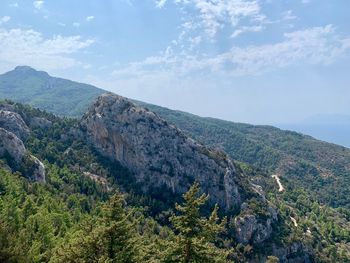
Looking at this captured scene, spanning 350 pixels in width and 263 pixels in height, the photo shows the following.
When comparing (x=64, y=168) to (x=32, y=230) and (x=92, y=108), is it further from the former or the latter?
(x=32, y=230)

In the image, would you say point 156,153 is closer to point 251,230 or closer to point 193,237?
point 251,230

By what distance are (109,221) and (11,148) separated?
332 feet

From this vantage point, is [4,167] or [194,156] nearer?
[4,167]

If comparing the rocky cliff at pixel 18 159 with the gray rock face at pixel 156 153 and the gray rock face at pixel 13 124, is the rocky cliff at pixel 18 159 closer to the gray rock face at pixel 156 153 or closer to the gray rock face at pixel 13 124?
the gray rock face at pixel 13 124

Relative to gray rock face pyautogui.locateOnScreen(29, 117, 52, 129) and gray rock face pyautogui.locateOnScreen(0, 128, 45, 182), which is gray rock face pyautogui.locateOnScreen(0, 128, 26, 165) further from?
gray rock face pyautogui.locateOnScreen(29, 117, 52, 129)

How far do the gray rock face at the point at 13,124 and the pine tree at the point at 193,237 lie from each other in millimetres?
132654

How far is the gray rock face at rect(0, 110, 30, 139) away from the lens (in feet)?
493

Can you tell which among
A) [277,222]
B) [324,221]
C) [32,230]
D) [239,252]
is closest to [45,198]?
[32,230]

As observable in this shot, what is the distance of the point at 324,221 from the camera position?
7264 inches

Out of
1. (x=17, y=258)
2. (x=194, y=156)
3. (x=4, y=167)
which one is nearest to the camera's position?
(x=17, y=258)

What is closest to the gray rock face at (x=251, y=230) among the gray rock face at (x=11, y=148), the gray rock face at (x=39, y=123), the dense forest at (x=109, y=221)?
the dense forest at (x=109, y=221)

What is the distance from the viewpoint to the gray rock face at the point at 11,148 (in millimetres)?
124250

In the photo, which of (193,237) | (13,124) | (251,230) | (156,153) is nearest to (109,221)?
(193,237)

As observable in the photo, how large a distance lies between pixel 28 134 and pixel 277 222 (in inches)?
3990
